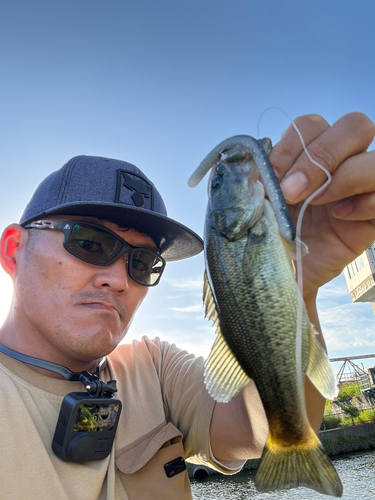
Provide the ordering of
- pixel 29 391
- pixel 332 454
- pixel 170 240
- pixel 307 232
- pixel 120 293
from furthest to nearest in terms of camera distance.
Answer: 1. pixel 332 454
2. pixel 170 240
3. pixel 120 293
4. pixel 29 391
5. pixel 307 232

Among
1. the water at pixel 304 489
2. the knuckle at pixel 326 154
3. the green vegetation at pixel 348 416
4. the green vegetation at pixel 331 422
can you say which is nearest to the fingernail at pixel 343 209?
the knuckle at pixel 326 154

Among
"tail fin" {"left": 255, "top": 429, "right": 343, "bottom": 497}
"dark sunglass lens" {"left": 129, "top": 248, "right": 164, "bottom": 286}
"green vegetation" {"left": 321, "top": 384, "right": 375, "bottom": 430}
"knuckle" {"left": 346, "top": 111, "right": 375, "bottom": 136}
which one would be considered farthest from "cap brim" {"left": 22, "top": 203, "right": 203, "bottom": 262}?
"green vegetation" {"left": 321, "top": 384, "right": 375, "bottom": 430}

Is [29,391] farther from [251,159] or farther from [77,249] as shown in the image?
[251,159]

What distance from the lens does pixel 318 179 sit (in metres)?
1.76

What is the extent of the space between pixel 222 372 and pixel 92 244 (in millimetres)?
1587

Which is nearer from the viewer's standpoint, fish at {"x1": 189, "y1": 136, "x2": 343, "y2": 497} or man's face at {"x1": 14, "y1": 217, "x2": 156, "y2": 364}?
fish at {"x1": 189, "y1": 136, "x2": 343, "y2": 497}

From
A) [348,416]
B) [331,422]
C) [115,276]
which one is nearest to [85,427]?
[115,276]

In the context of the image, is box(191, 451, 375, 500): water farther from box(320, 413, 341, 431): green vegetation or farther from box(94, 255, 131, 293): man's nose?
box(94, 255, 131, 293): man's nose

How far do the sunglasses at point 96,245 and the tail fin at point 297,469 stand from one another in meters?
1.77

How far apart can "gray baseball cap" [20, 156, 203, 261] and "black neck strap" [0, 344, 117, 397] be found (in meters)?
1.11

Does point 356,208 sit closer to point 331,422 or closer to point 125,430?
point 125,430

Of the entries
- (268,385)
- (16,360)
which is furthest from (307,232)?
(16,360)

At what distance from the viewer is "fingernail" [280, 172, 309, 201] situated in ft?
5.59

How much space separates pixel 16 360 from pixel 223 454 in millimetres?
1736
